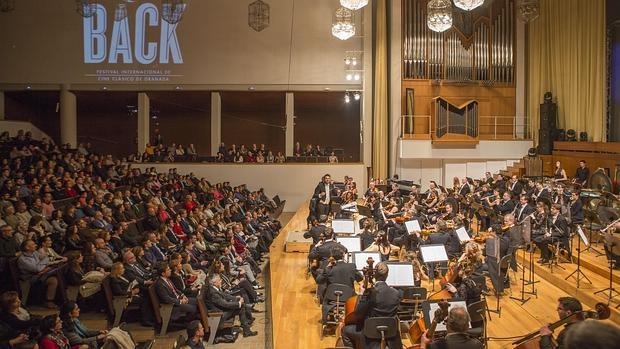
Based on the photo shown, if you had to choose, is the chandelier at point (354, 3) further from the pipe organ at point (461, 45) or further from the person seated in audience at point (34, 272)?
the pipe organ at point (461, 45)

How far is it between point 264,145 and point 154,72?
15.8ft

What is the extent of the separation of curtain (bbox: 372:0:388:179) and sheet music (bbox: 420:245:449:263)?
1144cm

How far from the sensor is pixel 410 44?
19.0 m

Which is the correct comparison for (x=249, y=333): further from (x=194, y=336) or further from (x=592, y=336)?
(x=592, y=336)

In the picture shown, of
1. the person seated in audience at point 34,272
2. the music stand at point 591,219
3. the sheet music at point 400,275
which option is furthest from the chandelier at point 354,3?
the person seated in audience at point 34,272

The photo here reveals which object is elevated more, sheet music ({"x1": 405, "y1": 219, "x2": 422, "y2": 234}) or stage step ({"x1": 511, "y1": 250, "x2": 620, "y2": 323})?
sheet music ({"x1": 405, "y1": 219, "x2": 422, "y2": 234})

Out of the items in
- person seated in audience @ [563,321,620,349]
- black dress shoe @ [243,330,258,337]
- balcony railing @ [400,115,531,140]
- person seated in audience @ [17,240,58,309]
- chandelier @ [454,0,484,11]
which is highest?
chandelier @ [454,0,484,11]

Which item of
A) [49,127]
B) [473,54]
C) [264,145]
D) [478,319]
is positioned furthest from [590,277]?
[49,127]

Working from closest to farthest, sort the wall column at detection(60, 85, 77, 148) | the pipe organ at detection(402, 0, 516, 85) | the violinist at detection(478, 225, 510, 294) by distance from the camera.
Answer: the violinist at detection(478, 225, 510, 294) → the pipe organ at detection(402, 0, 516, 85) → the wall column at detection(60, 85, 77, 148)

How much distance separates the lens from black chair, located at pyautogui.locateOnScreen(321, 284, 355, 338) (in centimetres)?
719

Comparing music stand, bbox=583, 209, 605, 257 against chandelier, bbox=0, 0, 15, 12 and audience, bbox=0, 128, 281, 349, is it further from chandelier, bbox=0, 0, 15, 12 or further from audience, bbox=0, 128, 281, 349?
chandelier, bbox=0, 0, 15, 12

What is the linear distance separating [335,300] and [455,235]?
2.85 metres

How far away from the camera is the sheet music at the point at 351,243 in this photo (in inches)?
346

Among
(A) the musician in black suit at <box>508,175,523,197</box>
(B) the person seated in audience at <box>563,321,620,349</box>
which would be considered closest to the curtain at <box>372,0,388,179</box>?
(A) the musician in black suit at <box>508,175,523,197</box>
